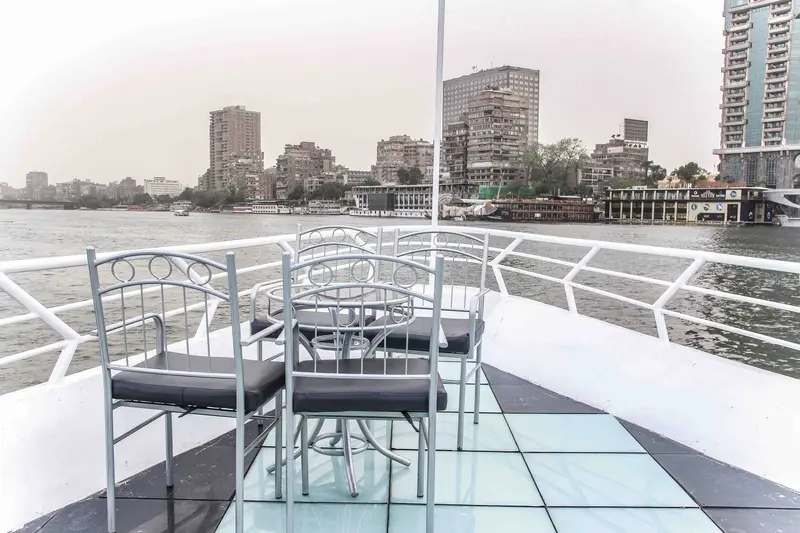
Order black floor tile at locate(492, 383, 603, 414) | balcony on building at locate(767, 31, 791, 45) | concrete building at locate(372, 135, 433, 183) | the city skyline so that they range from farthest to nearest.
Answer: the city skyline < balcony on building at locate(767, 31, 791, 45) < concrete building at locate(372, 135, 433, 183) < black floor tile at locate(492, 383, 603, 414)

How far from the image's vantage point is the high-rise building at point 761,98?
2292 cm

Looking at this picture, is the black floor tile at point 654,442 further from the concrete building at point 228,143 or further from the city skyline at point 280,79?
the concrete building at point 228,143

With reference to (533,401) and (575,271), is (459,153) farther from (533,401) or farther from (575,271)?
(533,401)

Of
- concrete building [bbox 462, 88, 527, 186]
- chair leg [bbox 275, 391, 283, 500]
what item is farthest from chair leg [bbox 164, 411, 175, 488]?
concrete building [bbox 462, 88, 527, 186]

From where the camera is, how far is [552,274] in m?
33.7

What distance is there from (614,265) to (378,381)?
36192 millimetres

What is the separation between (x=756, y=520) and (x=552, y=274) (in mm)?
32990

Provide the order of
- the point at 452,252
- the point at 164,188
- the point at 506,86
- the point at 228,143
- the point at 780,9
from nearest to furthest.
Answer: the point at 452,252, the point at 506,86, the point at 780,9, the point at 228,143, the point at 164,188

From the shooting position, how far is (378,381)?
1.43m

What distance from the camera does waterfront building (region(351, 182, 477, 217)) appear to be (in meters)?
14.8

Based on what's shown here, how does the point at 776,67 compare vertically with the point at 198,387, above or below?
above

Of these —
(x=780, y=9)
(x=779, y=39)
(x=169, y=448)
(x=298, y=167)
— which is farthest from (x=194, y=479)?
(x=780, y=9)

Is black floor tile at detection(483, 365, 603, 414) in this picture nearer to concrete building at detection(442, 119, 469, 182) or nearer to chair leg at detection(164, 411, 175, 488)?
chair leg at detection(164, 411, 175, 488)

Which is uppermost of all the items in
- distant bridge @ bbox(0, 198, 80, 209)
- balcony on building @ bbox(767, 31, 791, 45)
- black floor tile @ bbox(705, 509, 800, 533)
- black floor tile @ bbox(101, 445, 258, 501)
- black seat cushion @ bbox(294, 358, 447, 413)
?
balcony on building @ bbox(767, 31, 791, 45)
